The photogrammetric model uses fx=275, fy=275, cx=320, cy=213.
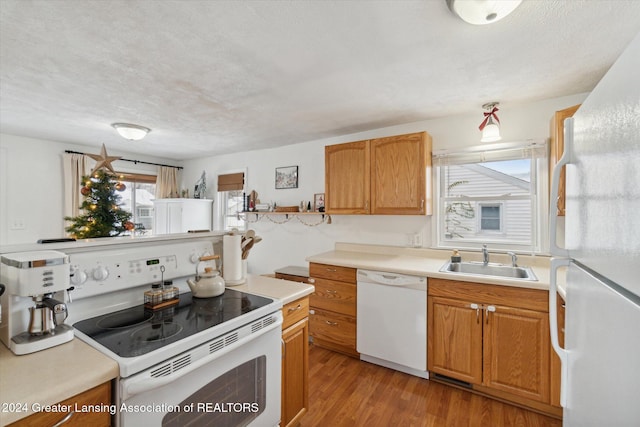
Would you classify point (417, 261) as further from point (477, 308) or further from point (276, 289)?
point (276, 289)

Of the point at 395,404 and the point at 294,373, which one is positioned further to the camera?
the point at 395,404

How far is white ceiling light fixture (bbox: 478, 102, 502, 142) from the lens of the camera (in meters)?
2.30

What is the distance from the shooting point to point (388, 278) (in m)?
2.36

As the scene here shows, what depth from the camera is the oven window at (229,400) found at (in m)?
1.04

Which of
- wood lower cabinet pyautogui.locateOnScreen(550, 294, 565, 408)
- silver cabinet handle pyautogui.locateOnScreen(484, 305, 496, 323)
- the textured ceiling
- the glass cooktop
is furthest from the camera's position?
silver cabinet handle pyautogui.locateOnScreen(484, 305, 496, 323)

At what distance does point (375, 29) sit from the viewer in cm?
146

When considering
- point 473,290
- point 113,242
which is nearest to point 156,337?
point 113,242

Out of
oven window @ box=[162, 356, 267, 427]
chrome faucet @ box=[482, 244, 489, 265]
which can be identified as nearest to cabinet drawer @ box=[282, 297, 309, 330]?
oven window @ box=[162, 356, 267, 427]

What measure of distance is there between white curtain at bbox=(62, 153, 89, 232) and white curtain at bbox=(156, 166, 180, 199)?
1108 mm

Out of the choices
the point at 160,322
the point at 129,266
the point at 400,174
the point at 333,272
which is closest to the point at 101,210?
the point at 129,266

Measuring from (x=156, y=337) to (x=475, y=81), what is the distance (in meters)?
2.47

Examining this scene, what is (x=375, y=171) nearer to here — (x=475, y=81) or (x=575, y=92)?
(x=475, y=81)

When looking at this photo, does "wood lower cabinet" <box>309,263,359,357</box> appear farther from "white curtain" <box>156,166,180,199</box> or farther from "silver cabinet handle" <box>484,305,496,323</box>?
"white curtain" <box>156,166,180,199</box>

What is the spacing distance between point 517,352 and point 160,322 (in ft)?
7.35
